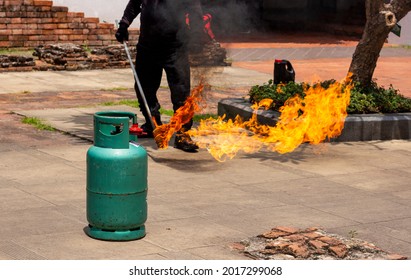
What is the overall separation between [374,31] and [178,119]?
3.37 meters

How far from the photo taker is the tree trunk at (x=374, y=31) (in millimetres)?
12227

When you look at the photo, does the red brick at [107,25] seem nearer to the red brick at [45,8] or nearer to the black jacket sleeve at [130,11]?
the red brick at [45,8]

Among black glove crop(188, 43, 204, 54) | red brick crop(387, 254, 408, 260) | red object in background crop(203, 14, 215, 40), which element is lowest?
red brick crop(387, 254, 408, 260)

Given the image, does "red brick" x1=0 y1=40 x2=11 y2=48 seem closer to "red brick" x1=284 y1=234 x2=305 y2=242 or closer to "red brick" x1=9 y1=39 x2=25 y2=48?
"red brick" x1=9 y1=39 x2=25 y2=48

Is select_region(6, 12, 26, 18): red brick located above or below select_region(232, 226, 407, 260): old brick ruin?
above

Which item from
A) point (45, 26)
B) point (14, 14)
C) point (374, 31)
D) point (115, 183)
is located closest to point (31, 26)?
point (45, 26)

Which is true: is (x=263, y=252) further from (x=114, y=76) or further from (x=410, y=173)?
(x=114, y=76)

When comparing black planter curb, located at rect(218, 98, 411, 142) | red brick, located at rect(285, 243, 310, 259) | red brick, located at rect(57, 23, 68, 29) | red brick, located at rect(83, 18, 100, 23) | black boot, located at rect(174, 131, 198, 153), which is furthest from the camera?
red brick, located at rect(83, 18, 100, 23)

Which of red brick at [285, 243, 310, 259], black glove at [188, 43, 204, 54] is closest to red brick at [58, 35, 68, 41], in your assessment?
black glove at [188, 43, 204, 54]

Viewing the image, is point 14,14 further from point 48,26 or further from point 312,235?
point 312,235

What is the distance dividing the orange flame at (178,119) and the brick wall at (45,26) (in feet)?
31.2

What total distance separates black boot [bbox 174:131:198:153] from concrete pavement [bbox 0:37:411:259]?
11cm

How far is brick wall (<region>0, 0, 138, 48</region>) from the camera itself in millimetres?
19547
